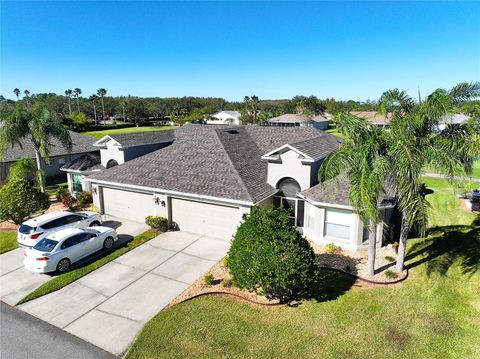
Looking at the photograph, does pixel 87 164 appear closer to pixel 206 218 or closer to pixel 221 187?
pixel 206 218

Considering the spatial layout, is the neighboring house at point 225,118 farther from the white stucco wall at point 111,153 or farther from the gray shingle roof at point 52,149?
the white stucco wall at point 111,153

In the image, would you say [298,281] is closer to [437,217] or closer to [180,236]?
[180,236]

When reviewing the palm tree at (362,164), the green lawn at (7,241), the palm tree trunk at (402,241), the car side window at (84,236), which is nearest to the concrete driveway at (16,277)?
the green lawn at (7,241)

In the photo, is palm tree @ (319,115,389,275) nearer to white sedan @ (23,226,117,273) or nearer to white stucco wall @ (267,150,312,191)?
white stucco wall @ (267,150,312,191)

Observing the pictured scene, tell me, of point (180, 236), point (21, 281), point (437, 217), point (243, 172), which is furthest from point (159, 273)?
point (437, 217)

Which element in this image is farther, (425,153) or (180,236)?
(180,236)

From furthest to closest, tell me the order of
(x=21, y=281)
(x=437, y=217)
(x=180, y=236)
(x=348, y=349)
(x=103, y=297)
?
(x=437, y=217) < (x=180, y=236) < (x=21, y=281) < (x=103, y=297) < (x=348, y=349)
